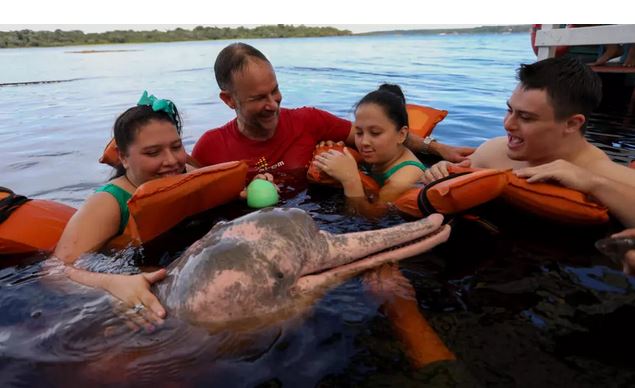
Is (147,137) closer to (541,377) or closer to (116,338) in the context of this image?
(116,338)

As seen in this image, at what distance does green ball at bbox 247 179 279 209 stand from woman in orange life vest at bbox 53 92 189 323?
27.4 inches

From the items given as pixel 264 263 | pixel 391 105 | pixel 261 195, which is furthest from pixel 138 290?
pixel 391 105

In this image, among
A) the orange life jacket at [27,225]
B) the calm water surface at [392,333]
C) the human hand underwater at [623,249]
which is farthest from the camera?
the orange life jacket at [27,225]

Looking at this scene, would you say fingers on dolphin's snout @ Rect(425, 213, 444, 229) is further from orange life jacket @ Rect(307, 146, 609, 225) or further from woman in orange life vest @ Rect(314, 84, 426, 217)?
woman in orange life vest @ Rect(314, 84, 426, 217)

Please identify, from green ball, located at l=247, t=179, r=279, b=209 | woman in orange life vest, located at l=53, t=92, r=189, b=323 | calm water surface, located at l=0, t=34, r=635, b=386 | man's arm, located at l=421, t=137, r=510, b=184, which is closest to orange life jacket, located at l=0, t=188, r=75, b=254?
calm water surface, located at l=0, t=34, r=635, b=386

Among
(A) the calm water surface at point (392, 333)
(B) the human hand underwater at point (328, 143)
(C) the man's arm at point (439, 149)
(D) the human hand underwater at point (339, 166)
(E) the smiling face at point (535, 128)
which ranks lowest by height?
(A) the calm water surface at point (392, 333)

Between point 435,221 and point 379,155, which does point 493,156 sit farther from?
point 435,221

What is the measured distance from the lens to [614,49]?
10.9 m

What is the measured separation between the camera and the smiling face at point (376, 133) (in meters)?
4.80

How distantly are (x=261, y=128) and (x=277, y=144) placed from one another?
0.29 meters

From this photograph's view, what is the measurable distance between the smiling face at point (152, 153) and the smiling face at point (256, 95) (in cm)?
109

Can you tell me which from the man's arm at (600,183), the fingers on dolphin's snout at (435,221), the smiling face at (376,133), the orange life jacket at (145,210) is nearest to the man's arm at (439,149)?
the smiling face at (376,133)

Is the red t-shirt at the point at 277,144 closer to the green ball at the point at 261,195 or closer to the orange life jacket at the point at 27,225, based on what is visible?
the green ball at the point at 261,195

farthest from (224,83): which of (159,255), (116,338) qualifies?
(116,338)
